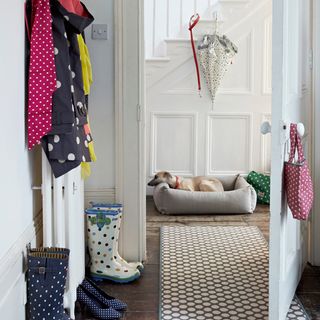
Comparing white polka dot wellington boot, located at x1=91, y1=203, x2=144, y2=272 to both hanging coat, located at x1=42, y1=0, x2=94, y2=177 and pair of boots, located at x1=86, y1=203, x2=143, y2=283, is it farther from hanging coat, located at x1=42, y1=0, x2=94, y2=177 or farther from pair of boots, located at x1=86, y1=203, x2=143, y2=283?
hanging coat, located at x1=42, y1=0, x2=94, y2=177

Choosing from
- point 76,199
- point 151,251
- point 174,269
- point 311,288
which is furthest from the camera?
point 151,251

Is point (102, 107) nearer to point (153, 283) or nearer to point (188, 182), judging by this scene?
point (153, 283)

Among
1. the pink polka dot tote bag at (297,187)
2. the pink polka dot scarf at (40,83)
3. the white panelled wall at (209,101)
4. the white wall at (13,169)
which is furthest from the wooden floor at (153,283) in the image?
the pink polka dot scarf at (40,83)

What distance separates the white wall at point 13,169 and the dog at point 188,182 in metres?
2.81

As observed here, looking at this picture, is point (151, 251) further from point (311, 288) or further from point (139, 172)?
point (311, 288)

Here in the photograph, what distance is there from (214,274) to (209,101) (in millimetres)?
2470

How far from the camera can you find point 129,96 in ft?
11.7

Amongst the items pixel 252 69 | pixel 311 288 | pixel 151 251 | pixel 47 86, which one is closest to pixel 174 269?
pixel 151 251

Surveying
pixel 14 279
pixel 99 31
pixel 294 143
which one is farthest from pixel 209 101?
pixel 14 279

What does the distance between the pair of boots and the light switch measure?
975mm

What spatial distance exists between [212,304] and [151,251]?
103 centimetres

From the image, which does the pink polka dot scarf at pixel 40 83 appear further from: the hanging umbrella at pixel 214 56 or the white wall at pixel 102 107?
the hanging umbrella at pixel 214 56

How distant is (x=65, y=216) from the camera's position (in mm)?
2695

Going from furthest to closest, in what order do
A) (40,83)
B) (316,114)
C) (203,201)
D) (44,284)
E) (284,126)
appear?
(203,201)
(316,114)
(284,126)
(40,83)
(44,284)
